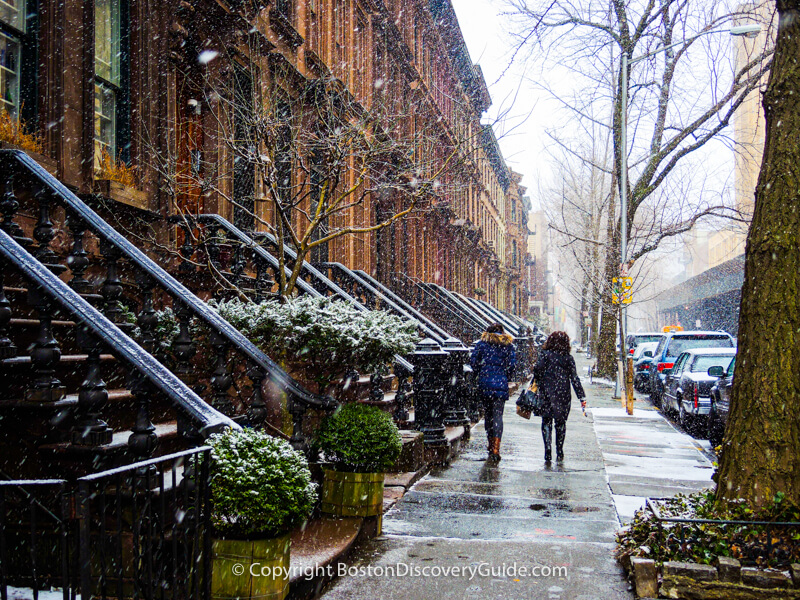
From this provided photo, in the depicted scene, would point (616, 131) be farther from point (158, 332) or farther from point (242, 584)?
point (242, 584)

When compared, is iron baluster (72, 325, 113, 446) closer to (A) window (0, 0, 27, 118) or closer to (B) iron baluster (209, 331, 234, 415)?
(B) iron baluster (209, 331, 234, 415)

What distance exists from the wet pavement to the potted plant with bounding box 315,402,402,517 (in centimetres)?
38

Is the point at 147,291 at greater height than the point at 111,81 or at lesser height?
lesser

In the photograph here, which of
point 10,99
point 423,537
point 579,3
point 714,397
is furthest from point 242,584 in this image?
point 579,3

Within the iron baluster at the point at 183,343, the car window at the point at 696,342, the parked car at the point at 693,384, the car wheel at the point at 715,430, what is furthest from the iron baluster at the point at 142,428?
the car window at the point at 696,342

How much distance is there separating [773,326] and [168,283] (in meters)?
4.65

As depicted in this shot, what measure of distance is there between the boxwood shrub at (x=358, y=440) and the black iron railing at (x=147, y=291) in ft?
0.73

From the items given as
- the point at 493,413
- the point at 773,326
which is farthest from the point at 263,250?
the point at 773,326

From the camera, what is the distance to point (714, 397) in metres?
11.2

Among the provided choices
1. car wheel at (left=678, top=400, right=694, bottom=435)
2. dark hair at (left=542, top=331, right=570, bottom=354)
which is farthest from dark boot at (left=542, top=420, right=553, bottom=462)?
car wheel at (left=678, top=400, right=694, bottom=435)

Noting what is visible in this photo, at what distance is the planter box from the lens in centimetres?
784

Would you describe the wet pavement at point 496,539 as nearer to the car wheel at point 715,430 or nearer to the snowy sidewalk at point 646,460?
the snowy sidewalk at point 646,460

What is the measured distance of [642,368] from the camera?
24.1m

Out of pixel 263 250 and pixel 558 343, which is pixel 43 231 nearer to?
pixel 263 250
